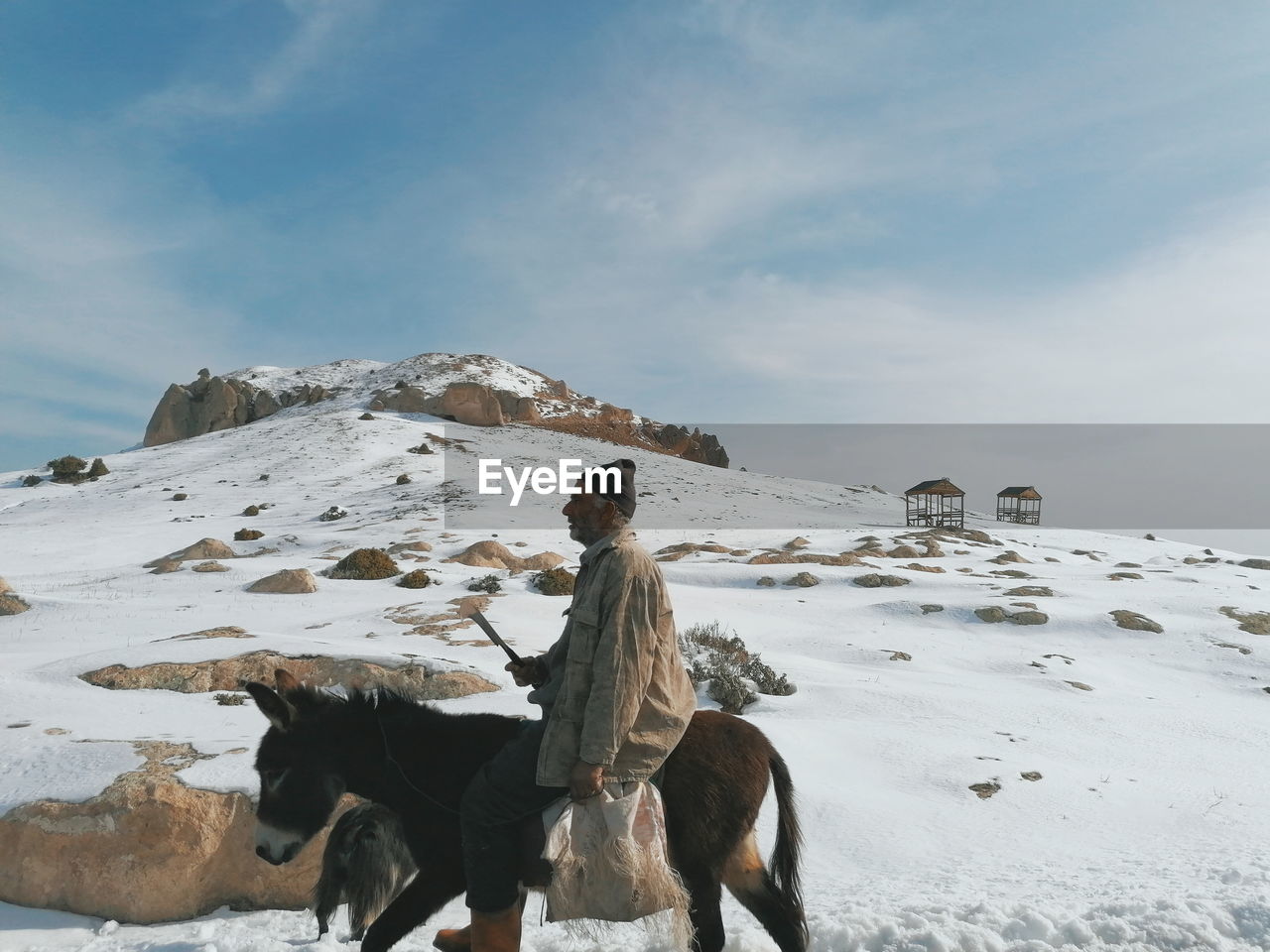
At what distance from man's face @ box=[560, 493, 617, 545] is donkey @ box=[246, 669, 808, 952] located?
3.22 feet

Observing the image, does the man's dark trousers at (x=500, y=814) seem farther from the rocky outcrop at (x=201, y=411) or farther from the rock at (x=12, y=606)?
the rocky outcrop at (x=201, y=411)

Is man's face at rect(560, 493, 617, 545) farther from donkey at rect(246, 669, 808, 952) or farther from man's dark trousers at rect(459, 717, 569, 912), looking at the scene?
donkey at rect(246, 669, 808, 952)

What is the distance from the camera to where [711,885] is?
344cm

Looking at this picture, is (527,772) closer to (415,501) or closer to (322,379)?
(415,501)

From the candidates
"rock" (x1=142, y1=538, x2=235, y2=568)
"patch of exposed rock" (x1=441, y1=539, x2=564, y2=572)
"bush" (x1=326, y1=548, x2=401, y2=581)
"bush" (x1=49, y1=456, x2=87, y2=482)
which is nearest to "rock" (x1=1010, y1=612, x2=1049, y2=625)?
"patch of exposed rock" (x1=441, y1=539, x2=564, y2=572)

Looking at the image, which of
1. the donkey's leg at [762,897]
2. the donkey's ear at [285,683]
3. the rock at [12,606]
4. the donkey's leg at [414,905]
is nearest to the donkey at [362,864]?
the donkey's leg at [414,905]

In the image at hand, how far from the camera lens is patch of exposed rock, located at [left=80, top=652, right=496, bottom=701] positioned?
23.4ft

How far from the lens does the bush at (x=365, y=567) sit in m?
16.8

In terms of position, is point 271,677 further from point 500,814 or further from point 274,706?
point 500,814

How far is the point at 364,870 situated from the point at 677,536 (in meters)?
26.5

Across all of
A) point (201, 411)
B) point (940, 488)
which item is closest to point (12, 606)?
point (940, 488)

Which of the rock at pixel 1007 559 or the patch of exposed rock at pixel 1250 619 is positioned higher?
the rock at pixel 1007 559

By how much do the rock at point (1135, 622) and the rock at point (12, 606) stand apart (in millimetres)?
18075

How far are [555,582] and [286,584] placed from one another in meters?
5.01
